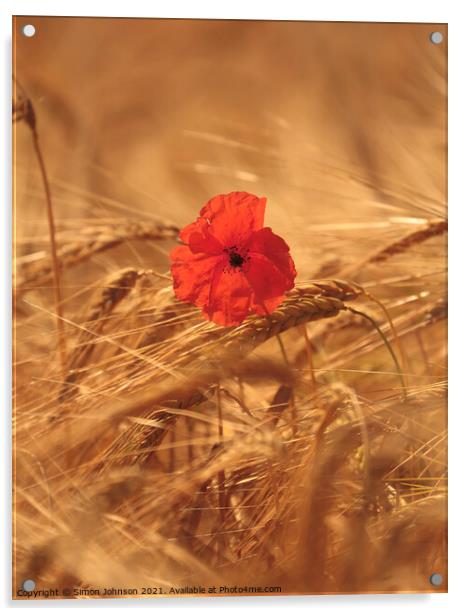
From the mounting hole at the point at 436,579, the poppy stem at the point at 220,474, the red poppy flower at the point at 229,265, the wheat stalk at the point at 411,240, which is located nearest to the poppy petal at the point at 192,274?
the red poppy flower at the point at 229,265

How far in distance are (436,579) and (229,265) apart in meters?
0.74

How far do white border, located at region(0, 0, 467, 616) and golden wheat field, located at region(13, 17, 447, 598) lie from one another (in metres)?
0.03

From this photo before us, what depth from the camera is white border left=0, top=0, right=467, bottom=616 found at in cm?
120

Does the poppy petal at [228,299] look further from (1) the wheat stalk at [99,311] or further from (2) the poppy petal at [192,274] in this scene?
(1) the wheat stalk at [99,311]

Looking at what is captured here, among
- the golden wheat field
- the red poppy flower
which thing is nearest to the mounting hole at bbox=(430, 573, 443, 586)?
the golden wheat field

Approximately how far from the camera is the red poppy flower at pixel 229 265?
1.19 m

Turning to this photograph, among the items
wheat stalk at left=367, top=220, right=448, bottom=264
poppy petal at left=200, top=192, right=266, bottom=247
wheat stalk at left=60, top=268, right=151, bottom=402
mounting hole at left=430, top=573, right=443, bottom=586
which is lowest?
mounting hole at left=430, top=573, right=443, bottom=586

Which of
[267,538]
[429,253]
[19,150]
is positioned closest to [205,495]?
[267,538]

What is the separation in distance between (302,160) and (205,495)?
26.5 inches

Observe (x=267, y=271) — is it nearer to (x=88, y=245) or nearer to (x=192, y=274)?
(x=192, y=274)

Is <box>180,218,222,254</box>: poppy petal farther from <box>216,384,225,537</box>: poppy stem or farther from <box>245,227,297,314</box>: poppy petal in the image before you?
<box>216,384,225,537</box>: poppy stem

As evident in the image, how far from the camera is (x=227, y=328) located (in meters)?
1.19
